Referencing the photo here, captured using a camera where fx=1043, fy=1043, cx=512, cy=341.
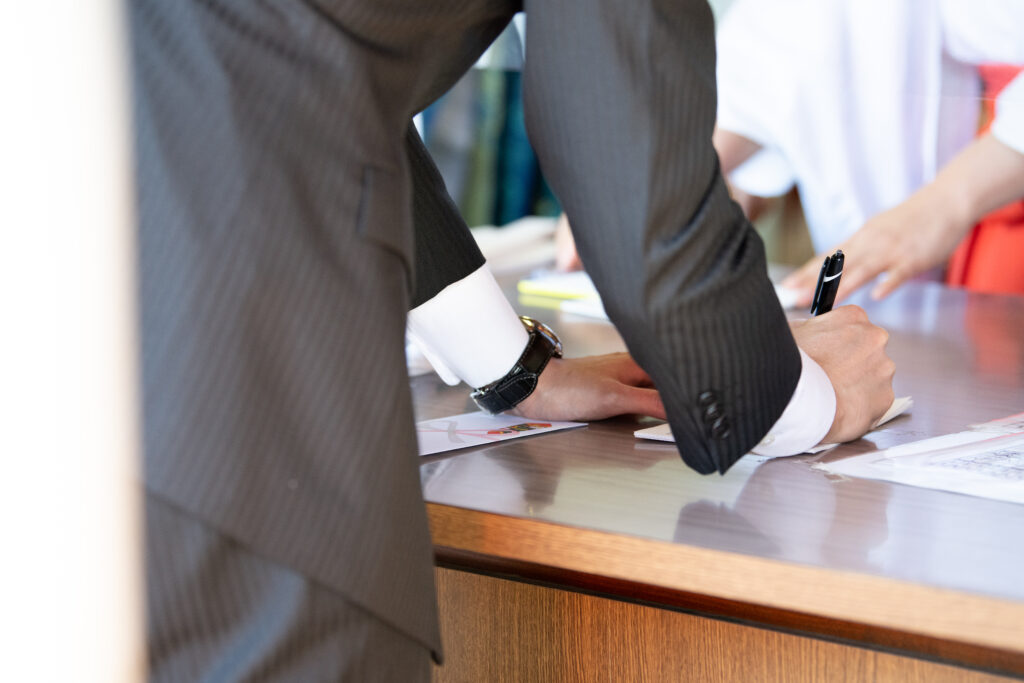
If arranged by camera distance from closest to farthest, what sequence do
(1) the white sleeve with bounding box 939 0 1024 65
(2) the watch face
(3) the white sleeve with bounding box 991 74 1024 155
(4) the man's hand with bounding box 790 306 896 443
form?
(4) the man's hand with bounding box 790 306 896 443
(2) the watch face
(3) the white sleeve with bounding box 991 74 1024 155
(1) the white sleeve with bounding box 939 0 1024 65

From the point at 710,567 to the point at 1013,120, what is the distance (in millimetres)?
1360

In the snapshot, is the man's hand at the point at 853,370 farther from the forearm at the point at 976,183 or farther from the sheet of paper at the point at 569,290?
the forearm at the point at 976,183

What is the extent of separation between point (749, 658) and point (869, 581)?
0.18m

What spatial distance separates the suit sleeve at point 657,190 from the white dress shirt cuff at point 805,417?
89mm

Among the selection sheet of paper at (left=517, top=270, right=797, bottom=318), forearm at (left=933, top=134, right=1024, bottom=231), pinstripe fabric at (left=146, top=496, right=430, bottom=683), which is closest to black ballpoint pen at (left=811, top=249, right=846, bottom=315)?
sheet of paper at (left=517, top=270, right=797, bottom=318)

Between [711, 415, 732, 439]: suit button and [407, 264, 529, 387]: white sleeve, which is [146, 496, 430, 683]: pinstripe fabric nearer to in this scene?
[711, 415, 732, 439]: suit button

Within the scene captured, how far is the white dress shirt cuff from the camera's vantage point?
0.72 meters

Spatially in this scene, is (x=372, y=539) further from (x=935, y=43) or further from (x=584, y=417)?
(x=935, y=43)

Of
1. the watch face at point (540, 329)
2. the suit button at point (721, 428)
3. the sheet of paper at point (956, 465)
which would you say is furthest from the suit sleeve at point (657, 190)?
the watch face at point (540, 329)

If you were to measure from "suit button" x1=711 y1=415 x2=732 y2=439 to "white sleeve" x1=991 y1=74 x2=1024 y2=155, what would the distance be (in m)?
1.25

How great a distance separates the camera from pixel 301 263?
500 millimetres

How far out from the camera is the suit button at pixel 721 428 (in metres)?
0.64

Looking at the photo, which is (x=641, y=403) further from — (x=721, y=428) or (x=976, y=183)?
(x=976, y=183)

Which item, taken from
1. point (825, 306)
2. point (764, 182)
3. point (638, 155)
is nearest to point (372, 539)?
point (638, 155)
